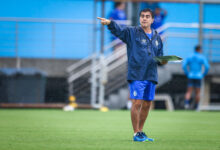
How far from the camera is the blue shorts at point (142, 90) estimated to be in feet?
22.2

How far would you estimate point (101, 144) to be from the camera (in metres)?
6.18

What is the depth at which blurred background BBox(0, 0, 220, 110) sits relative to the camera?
15742 mm

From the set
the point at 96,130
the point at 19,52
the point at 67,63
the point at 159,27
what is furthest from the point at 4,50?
the point at 96,130

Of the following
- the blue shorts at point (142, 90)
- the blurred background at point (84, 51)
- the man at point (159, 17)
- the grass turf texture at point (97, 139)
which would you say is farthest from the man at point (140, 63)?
the man at point (159, 17)

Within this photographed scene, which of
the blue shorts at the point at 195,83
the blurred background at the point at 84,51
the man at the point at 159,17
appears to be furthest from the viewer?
the man at the point at 159,17

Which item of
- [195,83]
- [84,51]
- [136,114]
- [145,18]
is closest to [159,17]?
[195,83]

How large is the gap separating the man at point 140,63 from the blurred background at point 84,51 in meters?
8.45

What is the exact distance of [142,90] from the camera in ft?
22.3

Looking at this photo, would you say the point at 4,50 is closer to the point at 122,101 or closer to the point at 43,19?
the point at 43,19

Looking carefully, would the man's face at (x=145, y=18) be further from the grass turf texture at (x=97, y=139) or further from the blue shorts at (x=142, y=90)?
the grass turf texture at (x=97, y=139)

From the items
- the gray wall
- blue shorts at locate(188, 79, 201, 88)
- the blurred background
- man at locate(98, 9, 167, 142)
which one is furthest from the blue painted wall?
man at locate(98, 9, 167, 142)

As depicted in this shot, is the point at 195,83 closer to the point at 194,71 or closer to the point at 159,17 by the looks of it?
the point at 194,71

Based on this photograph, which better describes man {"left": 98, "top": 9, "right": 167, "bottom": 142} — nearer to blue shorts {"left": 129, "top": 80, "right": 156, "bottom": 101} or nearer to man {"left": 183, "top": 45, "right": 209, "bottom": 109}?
blue shorts {"left": 129, "top": 80, "right": 156, "bottom": 101}

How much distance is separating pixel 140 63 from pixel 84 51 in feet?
36.0
